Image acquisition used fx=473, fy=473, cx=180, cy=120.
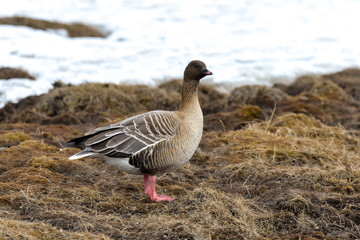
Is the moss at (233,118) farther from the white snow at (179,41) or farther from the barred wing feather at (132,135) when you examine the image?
the white snow at (179,41)

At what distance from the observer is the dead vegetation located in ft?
15.9

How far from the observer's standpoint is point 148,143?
5.68 meters

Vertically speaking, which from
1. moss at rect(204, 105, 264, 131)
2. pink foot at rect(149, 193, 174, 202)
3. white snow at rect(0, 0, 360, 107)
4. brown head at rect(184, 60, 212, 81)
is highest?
brown head at rect(184, 60, 212, 81)

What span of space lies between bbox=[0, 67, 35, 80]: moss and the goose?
8169mm

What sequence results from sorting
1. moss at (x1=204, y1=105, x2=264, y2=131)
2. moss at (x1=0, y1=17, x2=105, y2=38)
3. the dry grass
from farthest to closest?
moss at (x1=0, y1=17, x2=105, y2=38) < moss at (x1=204, y1=105, x2=264, y2=131) < the dry grass

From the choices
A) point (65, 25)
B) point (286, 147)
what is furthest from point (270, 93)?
point (65, 25)

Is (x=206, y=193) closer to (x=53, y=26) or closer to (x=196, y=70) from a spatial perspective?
(x=196, y=70)

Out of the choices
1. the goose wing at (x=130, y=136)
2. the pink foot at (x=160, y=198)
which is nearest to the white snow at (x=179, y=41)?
the goose wing at (x=130, y=136)

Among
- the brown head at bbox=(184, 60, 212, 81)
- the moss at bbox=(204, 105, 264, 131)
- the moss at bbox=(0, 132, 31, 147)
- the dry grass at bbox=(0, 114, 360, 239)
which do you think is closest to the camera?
the dry grass at bbox=(0, 114, 360, 239)

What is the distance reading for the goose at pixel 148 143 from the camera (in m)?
5.65

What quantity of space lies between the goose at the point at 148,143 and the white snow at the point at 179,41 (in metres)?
6.75

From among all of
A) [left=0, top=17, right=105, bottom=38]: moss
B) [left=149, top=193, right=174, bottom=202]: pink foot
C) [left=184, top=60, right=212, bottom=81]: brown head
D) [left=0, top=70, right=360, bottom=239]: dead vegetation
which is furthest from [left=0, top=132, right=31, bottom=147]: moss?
[left=0, top=17, right=105, bottom=38]: moss

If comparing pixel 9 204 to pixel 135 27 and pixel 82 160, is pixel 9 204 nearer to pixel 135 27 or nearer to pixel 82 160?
pixel 82 160

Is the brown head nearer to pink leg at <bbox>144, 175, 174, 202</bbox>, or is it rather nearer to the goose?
the goose
